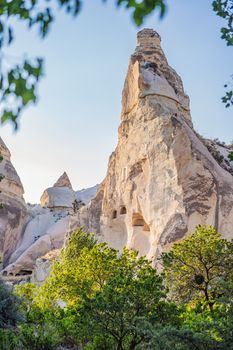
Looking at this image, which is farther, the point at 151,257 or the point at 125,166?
the point at 125,166

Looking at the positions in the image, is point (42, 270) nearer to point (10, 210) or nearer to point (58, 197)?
point (10, 210)

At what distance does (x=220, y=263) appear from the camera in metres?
13.0

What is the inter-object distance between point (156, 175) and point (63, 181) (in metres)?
36.8

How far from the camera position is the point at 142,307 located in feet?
32.1

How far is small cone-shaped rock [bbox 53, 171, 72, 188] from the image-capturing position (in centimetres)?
5941

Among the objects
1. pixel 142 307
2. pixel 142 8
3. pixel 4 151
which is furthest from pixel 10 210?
pixel 142 8

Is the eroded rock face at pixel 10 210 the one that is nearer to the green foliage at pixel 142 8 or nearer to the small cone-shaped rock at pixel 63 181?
the small cone-shaped rock at pixel 63 181

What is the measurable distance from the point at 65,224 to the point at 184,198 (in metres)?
24.2

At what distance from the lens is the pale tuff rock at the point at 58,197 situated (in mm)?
53375

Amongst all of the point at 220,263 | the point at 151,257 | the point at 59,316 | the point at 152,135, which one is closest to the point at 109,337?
the point at 220,263

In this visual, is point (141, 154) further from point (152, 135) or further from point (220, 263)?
point (220, 263)

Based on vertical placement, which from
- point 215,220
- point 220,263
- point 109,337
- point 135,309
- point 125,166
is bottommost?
point 109,337

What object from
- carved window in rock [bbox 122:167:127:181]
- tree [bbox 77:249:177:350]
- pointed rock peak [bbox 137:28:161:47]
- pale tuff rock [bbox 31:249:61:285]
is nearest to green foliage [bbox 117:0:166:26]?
tree [bbox 77:249:177:350]

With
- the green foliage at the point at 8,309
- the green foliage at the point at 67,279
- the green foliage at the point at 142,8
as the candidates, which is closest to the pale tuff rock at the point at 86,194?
the green foliage at the point at 67,279
